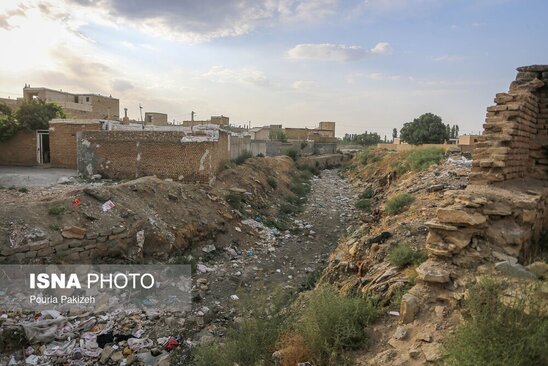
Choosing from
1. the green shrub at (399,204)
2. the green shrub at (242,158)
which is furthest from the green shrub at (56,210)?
the green shrub at (242,158)

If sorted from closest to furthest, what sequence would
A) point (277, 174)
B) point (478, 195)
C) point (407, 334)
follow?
point (407, 334)
point (478, 195)
point (277, 174)

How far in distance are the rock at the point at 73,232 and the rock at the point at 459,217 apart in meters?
6.56

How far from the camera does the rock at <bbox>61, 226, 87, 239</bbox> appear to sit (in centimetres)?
712

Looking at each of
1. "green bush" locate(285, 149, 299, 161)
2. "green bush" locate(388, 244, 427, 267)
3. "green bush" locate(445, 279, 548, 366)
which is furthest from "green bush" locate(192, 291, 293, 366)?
"green bush" locate(285, 149, 299, 161)

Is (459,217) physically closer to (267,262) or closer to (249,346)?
(249,346)

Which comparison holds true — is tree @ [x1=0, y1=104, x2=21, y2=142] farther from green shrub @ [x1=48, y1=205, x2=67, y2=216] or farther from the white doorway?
green shrub @ [x1=48, y1=205, x2=67, y2=216]

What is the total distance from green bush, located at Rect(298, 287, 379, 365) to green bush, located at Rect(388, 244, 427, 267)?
113 centimetres

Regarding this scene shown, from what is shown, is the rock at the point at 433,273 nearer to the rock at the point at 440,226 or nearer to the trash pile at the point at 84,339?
the rock at the point at 440,226

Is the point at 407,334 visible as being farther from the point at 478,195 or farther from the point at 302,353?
the point at 478,195

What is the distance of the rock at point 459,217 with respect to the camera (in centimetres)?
385

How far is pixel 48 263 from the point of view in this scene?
22.2ft

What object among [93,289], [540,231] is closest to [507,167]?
[540,231]

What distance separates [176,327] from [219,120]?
26368 mm

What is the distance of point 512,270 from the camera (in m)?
3.33
